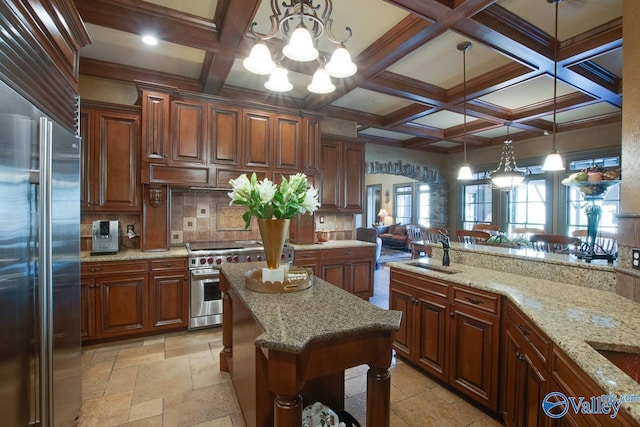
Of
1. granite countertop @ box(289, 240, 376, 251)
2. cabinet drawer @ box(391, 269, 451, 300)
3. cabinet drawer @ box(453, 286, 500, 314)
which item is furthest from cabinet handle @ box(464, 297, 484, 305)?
granite countertop @ box(289, 240, 376, 251)

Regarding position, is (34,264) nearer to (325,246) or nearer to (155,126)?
(155,126)

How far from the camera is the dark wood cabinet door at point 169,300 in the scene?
10.6 feet

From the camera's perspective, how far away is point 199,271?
3.36m

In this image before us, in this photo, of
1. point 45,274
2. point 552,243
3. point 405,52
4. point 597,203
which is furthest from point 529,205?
point 45,274

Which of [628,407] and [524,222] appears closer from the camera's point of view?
[628,407]

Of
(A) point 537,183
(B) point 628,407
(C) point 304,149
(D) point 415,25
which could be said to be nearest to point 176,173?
(C) point 304,149

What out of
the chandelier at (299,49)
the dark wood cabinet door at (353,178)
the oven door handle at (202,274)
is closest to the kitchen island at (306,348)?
the chandelier at (299,49)

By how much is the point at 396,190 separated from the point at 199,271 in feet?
29.5

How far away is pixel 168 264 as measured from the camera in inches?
129

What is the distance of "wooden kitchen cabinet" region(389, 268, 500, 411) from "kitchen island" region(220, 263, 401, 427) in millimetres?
942

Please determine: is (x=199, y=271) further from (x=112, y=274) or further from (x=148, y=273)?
(x=112, y=274)

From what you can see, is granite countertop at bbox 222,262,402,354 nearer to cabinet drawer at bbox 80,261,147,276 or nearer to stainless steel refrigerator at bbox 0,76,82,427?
stainless steel refrigerator at bbox 0,76,82,427

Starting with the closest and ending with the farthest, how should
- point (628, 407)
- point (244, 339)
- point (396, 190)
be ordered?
point (628, 407)
point (244, 339)
point (396, 190)

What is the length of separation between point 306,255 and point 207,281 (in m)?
1.25
